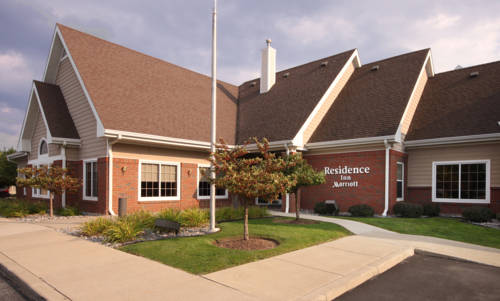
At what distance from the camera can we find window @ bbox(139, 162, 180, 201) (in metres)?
15.2

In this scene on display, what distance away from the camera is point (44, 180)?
1369 centimetres

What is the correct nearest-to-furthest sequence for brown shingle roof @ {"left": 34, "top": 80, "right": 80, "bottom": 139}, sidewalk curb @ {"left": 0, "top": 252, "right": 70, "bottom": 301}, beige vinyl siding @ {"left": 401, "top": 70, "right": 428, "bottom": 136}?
sidewalk curb @ {"left": 0, "top": 252, "right": 70, "bottom": 301}, brown shingle roof @ {"left": 34, "top": 80, "right": 80, "bottom": 139}, beige vinyl siding @ {"left": 401, "top": 70, "right": 428, "bottom": 136}

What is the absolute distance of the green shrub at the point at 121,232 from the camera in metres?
8.81

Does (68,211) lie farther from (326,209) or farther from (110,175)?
(326,209)

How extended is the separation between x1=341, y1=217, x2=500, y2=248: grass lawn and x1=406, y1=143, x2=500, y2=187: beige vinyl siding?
2.59 metres

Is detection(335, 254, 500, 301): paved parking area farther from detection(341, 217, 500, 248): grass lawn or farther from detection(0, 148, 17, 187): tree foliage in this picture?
detection(0, 148, 17, 187): tree foliage

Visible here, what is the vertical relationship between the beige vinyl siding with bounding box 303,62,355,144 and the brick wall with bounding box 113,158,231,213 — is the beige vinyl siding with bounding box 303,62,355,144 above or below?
above

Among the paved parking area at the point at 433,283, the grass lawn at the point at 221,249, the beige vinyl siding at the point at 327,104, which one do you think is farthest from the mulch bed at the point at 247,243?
the beige vinyl siding at the point at 327,104

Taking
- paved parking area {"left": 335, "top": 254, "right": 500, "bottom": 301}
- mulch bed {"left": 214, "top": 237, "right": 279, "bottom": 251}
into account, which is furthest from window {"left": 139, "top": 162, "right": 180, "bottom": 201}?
paved parking area {"left": 335, "top": 254, "right": 500, "bottom": 301}

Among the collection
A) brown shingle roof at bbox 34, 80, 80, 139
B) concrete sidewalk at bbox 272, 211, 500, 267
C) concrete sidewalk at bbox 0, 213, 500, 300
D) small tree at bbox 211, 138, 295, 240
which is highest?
brown shingle roof at bbox 34, 80, 80, 139

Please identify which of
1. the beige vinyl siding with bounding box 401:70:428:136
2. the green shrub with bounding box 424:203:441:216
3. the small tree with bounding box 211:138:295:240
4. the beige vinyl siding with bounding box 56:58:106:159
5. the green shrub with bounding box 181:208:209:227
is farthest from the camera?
the beige vinyl siding with bounding box 401:70:428:136

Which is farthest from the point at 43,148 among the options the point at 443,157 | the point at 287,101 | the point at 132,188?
the point at 443,157

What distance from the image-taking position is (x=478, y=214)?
12852mm

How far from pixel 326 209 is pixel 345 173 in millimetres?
1987
